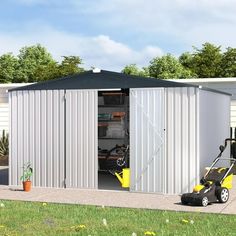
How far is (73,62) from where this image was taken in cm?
5728

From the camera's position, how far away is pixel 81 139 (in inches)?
533

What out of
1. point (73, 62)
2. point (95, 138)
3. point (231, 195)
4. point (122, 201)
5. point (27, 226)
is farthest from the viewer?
point (73, 62)

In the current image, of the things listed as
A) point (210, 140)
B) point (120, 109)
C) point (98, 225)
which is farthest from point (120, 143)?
point (98, 225)

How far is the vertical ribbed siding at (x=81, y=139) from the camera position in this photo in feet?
44.0

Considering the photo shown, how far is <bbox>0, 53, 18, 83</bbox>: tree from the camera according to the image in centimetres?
6106

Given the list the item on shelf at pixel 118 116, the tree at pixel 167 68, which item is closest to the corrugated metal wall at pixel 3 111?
the item on shelf at pixel 118 116

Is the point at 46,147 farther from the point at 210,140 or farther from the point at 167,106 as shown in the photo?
the point at 210,140

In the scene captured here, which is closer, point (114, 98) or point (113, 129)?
point (114, 98)

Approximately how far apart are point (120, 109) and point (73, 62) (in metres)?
39.9

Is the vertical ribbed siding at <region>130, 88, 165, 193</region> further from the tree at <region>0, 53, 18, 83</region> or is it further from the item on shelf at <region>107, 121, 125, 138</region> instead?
the tree at <region>0, 53, 18, 83</region>

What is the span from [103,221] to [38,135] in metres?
5.28

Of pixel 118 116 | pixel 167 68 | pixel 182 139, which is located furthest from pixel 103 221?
pixel 167 68

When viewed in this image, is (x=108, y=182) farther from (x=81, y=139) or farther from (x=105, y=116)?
(x=105, y=116)

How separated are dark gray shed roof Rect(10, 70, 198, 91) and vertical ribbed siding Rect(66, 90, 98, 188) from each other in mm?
184
